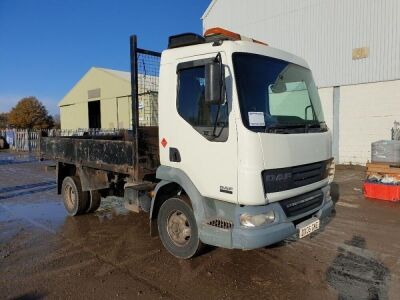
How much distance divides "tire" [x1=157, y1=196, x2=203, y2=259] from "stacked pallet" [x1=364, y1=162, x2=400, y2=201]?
598cm

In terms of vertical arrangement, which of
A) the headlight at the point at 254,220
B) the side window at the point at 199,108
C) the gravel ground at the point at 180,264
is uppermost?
the side window at the point at 199,108

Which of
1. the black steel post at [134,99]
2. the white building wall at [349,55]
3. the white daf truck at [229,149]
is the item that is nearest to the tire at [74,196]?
the white daf truck at [229,149]

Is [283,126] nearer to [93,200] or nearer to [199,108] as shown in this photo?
[199,108]

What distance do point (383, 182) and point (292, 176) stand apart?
226 inches

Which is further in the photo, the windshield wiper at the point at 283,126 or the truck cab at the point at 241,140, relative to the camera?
the windshield wiper at the point at 283,126

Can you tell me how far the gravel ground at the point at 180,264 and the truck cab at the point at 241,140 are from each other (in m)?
0.62

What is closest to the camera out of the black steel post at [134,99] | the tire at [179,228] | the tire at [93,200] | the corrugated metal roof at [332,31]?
the tire at [179,228]

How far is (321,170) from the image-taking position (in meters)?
4.74

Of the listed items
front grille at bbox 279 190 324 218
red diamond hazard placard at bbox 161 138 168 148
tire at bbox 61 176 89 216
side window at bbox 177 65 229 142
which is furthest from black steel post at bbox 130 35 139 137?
tire at bbox 61 176 89 216

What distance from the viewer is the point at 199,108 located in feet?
14.3

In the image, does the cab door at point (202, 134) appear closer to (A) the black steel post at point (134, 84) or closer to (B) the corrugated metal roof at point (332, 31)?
(A) the black steel post at point (134, 84)

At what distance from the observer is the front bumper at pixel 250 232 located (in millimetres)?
3824

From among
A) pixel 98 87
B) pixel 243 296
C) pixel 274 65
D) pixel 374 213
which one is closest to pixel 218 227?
pixel 243 296

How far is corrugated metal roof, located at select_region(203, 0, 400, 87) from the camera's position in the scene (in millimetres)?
13570
